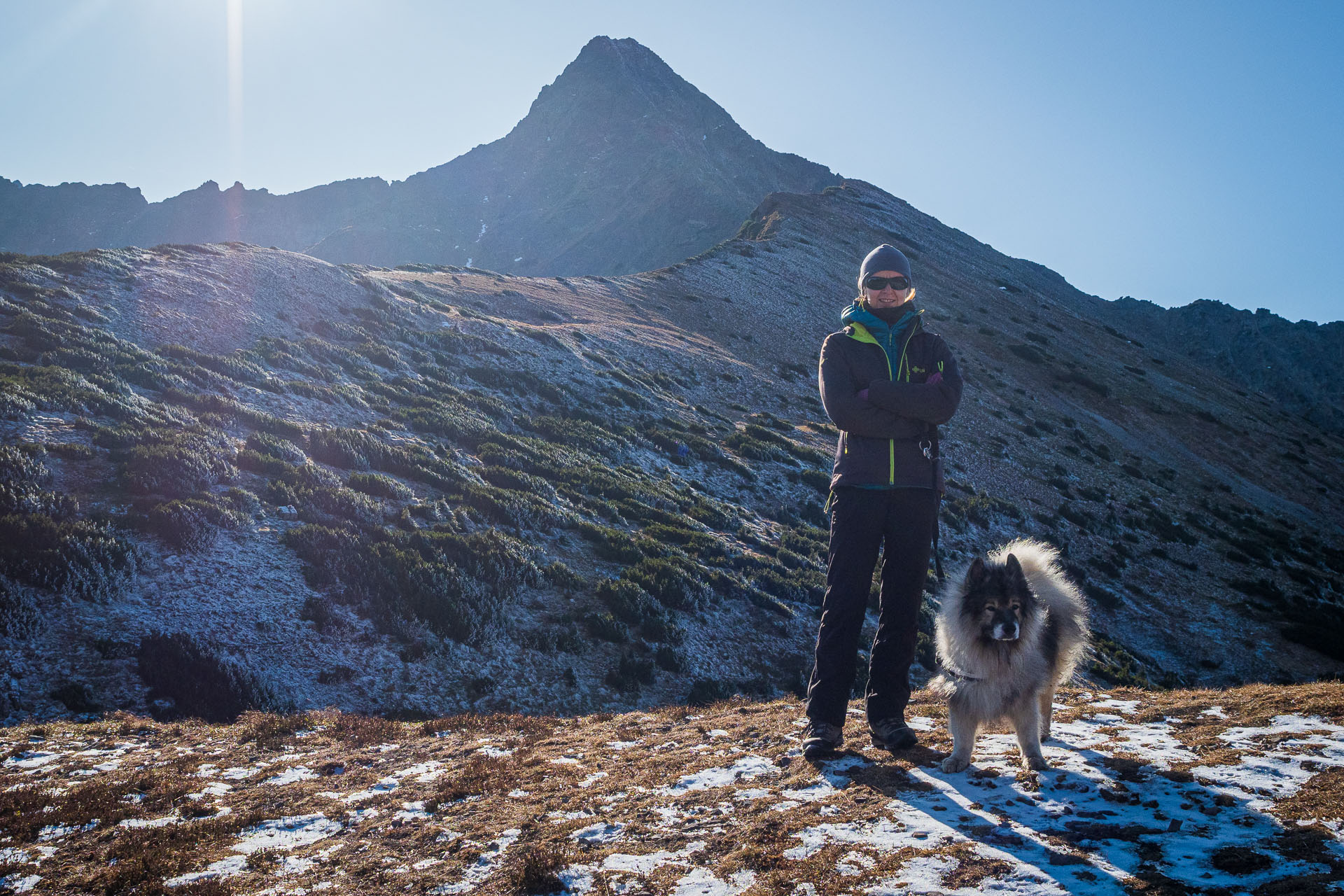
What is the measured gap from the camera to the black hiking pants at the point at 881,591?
215 inches

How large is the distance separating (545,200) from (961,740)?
141 metres

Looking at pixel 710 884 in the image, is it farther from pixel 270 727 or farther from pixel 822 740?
pixel 270 727

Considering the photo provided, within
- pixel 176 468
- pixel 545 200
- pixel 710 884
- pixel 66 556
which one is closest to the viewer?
pixel 710 884

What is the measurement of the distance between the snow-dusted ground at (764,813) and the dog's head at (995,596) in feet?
3.38

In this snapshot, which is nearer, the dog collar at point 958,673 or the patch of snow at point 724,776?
the dog collar at point 958,673

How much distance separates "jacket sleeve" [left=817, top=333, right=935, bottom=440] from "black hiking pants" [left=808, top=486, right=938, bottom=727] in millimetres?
438

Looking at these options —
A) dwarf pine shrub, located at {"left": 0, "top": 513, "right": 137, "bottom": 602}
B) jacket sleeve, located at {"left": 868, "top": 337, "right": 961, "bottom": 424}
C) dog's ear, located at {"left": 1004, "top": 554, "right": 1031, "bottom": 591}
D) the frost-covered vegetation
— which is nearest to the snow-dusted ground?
dog's ear, located at {"left": 1004, "top": 554, "right": 1031, "bottom": 591}

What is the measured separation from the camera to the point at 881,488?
5367mm

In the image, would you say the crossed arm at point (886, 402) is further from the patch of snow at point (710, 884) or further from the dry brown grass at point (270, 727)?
the dry brown grass at point (270, 727)

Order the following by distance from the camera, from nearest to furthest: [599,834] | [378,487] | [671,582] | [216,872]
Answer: [216,872] → [599,834] → [671,582] → [378,487]

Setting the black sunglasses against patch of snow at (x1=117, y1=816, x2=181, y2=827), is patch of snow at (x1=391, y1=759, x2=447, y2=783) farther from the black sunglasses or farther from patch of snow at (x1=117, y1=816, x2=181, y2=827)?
the black sunglasses

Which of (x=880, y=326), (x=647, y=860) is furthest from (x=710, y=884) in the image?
(x=880, y=326)

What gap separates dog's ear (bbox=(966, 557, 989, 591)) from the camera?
16.4 ft

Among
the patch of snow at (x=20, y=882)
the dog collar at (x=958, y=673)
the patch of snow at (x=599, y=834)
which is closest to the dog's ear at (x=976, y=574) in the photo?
the dog collar at (x=958, y=673)
